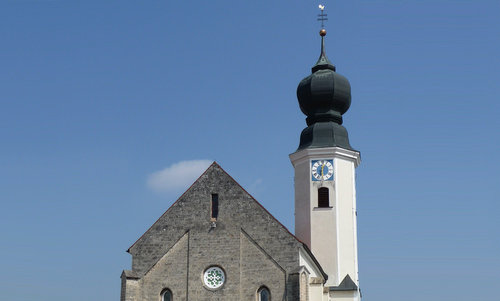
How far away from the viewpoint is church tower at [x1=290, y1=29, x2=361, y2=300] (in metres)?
36.7

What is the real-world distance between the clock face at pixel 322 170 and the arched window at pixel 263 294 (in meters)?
9.48

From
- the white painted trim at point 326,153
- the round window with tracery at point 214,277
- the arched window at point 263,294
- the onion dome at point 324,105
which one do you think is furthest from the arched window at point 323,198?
the round window with tracery at point 214,277

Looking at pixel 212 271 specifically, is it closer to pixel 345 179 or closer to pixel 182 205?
pixel 182 205

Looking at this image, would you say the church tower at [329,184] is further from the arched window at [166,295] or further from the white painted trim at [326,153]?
the arched window at [166,295]

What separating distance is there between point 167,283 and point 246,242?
350 cm

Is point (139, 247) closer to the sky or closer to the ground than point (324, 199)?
closer to the ground

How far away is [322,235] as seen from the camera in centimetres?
3706

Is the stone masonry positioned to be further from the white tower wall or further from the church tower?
the white tower wall

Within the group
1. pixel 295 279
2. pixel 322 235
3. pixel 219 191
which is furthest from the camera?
pixel 322 235

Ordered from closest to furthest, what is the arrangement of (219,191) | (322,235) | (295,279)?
(295,279) → (219,191) → (322,235)

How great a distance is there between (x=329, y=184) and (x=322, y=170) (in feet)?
2.59

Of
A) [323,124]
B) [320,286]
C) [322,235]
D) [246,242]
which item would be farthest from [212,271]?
[323,124]

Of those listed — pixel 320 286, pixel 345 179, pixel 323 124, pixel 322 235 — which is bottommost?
pixel 320 286

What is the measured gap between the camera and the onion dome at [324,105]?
3869 centimetres
